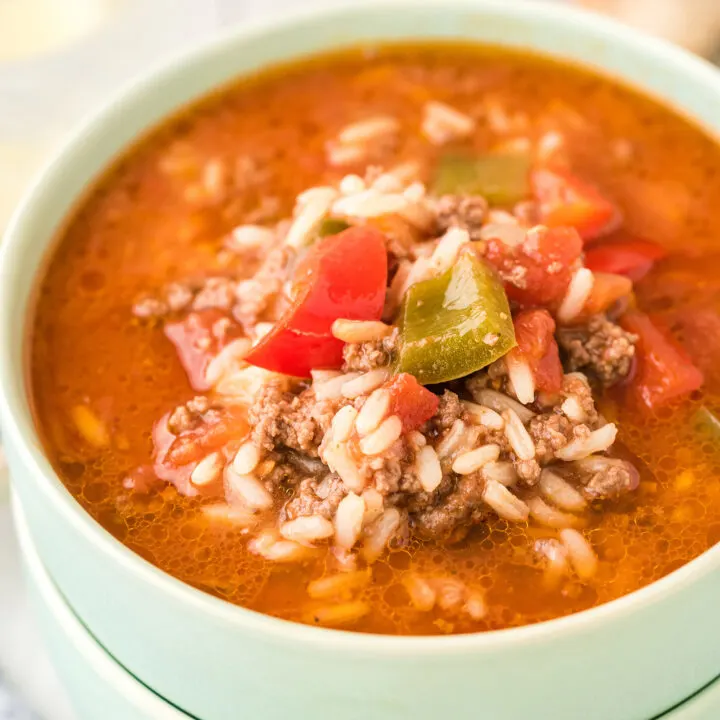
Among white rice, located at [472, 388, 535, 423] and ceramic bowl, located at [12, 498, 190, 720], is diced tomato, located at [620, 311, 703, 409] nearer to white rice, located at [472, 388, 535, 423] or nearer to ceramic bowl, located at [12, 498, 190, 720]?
white rice, located at [472, 388, 535, 423]

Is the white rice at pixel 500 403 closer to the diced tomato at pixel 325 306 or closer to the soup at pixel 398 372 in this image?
the soup at pixel 398 372

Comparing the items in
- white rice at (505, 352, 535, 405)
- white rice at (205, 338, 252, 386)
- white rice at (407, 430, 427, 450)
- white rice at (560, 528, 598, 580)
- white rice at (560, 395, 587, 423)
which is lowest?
white rice at (205, 338, 252, 386)

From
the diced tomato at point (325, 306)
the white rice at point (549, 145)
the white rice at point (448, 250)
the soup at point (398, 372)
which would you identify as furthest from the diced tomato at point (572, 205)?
the diced tomato at point (325, 306)

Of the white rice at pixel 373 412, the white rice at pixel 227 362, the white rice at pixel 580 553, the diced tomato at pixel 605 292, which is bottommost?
the white rice at pixel 227 362

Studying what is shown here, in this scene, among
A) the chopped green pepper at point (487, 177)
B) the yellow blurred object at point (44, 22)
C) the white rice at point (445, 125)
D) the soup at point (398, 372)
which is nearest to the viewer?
the soup at point (398, 372)

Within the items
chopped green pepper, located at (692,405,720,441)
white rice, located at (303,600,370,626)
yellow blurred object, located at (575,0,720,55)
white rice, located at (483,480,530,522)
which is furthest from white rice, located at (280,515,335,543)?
yellow blurred object, located at (575,0,720,55)

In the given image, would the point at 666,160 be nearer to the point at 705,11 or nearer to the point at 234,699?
the point at 705,11

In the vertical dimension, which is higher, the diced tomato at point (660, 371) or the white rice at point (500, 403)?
the diced tomato at point (660, 371)
